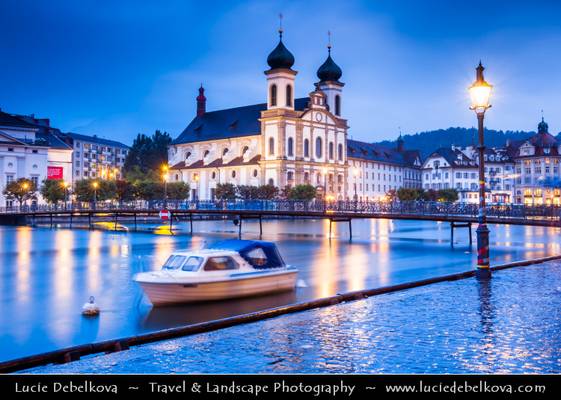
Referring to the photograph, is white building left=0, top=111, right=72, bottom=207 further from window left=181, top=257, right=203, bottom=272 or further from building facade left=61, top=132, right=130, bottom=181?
window left=181, top=257, right=203, bottom=272

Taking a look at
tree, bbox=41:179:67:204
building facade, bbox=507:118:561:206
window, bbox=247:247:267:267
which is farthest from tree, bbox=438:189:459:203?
window, bbox=247:247:267:267

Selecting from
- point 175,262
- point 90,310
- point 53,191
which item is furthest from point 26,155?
point 90,310

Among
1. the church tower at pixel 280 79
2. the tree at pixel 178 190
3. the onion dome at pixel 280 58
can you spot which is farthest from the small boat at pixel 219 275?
the onion dome at pixel 280 58

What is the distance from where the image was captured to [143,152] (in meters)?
181

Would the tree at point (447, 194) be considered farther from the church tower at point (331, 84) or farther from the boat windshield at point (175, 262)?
the boat windshield at point (175, 262)

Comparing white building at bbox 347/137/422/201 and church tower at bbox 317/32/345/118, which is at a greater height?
church tower at bbox 317/32/345/118

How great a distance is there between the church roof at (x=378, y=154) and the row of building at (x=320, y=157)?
264mm

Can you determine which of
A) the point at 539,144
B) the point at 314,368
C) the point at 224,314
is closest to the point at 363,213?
the point at 224,314

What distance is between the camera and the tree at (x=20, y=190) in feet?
315

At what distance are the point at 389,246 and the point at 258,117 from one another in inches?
2934

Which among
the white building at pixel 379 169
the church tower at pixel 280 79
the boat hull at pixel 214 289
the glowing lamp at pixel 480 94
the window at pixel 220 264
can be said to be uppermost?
the church tower at pixel 280 79

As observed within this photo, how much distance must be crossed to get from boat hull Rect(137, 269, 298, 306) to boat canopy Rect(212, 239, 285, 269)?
0.47 meters

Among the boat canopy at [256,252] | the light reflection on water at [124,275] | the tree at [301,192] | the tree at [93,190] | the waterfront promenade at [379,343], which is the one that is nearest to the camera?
the waterfront promenade at [379,343]

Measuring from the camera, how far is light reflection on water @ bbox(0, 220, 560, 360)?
62.5 feet
